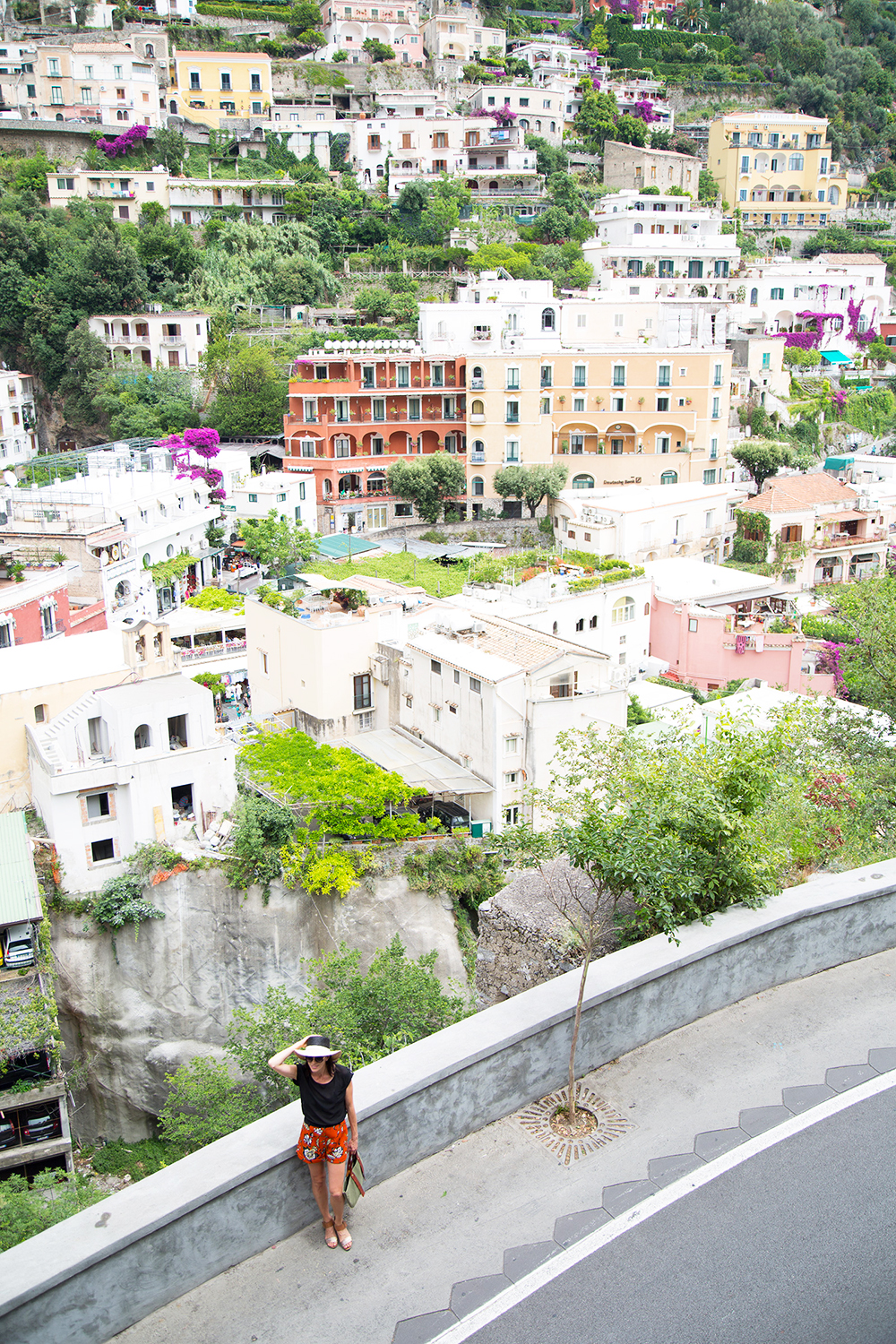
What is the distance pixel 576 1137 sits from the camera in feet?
17.3

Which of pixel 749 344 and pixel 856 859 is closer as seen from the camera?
pixel 856 859

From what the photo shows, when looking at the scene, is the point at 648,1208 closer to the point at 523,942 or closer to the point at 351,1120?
the point at 351,1120

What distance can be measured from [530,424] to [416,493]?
5.69m

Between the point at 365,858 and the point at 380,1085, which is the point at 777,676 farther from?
the point at 380,1085

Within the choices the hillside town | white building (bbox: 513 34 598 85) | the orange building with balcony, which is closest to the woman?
the hillside town

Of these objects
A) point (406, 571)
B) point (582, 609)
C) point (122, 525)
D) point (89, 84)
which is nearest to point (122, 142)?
point (89, 84)

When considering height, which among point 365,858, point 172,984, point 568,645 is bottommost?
point 172,984

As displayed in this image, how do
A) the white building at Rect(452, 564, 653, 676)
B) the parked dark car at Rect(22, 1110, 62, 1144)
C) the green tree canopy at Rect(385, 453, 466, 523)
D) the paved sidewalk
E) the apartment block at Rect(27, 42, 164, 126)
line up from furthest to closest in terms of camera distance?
the apartment block at Rect(27, 42, 164, 126) → the green tree canopy at Rect(385, 453, 466, 523) → the white building at Rect(452, 564, 653, 676) → the parked dark car at Rect(22, 1110, 62, 1144) → the paved sidewalk

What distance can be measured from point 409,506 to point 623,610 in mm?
15130

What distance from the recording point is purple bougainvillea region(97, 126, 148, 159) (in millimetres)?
61312

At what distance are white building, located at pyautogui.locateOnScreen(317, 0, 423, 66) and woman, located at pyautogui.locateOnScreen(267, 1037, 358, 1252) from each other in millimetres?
79854

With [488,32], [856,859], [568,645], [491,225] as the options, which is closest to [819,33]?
[488,32]

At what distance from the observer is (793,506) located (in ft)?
138

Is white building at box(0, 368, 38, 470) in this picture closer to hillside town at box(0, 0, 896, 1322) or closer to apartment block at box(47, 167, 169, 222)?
hillside town at box(0, 0, 896, 1322)
